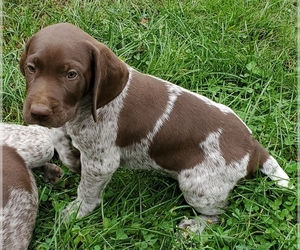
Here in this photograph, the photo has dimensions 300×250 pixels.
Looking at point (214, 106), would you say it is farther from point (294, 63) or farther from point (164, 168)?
point (294, 63)

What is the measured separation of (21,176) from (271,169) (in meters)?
2.27

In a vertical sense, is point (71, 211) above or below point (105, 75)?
below

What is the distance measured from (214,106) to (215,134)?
273 millimetres

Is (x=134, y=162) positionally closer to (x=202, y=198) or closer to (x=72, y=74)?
(x=202, y=198)

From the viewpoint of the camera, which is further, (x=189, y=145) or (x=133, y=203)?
(x=133, y=203)

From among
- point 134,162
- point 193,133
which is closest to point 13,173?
point 134,162

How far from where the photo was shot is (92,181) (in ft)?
16.6

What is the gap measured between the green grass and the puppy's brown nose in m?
1.41

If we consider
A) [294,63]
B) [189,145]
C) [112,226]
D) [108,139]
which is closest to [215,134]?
[189,145]

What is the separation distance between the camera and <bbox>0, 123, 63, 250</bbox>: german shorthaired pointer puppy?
4.78 meters

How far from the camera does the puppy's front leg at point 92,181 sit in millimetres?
4934

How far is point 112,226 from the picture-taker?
512 centimetres

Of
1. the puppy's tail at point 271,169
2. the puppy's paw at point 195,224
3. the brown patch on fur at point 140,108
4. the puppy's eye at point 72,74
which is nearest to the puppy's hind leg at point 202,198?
the puppy's paw at point 195,224

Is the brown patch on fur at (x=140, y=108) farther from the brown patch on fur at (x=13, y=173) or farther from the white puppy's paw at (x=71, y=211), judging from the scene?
the brown patch on fur at (x=13, y=173)
